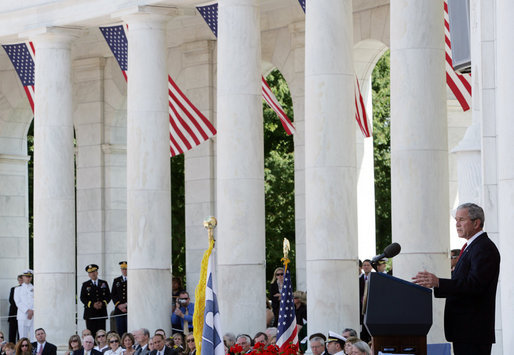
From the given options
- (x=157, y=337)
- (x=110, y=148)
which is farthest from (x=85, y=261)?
(x=157, y=337)

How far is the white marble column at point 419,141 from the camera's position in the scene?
42969 millimetres

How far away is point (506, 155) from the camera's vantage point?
20141 millimetres

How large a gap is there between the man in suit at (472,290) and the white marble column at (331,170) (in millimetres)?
25361

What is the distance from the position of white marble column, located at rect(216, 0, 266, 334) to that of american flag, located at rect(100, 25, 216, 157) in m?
10.2

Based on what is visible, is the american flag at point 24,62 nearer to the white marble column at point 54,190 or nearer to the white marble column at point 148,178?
the white marble column at point 54,190

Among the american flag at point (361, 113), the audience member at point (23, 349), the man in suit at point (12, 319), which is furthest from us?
the man in suit at point (12, 319)

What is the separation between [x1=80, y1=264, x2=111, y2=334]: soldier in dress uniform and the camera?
62.9 meters

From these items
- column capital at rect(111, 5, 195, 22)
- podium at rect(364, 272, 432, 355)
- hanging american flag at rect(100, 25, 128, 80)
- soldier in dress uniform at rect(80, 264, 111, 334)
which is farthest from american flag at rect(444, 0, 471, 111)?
podium at rect(364, 272, 432, 355)

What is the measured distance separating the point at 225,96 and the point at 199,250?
22.1m

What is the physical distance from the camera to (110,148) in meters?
78.9

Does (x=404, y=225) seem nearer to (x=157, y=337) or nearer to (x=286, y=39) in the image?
(x=157, y=337)

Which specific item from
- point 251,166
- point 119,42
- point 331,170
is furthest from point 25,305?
point 331,170

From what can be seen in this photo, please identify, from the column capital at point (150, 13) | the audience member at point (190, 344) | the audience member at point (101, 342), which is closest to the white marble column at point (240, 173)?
the audience member at point (190, 344)

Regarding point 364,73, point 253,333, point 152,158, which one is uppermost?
point 364,73
